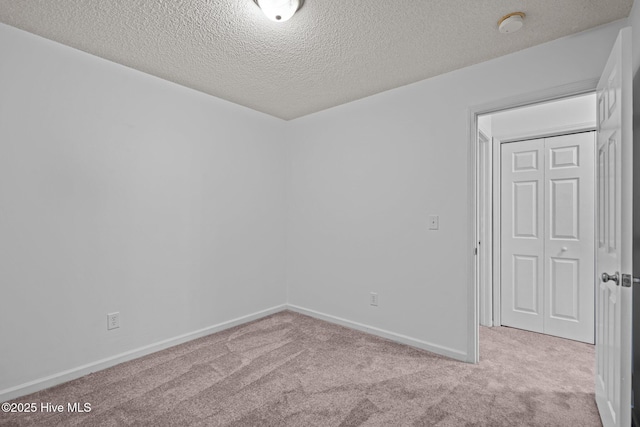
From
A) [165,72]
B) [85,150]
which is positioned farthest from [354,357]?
[165,72]

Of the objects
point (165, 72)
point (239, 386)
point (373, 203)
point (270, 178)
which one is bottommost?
point (239, 386)

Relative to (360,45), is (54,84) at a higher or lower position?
lower

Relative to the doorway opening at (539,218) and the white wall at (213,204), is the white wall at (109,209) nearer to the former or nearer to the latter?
the white wall at (213,204)

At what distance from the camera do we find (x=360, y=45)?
A: 2.25 m

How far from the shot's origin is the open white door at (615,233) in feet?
4.45

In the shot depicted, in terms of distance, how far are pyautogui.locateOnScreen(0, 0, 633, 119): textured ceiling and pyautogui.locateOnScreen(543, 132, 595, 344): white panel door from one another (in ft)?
4.46

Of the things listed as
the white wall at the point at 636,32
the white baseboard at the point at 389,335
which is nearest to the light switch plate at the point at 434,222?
the white baseboard at the point at 389,335

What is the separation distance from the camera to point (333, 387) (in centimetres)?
219

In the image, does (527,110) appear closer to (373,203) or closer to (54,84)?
(373,203)

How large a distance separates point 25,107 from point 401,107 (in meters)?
2.84

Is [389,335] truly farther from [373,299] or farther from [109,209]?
[109,209]

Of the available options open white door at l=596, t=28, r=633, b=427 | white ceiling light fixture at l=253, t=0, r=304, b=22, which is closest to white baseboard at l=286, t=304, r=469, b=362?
open white door at l=596, t=28, r=633, b=427

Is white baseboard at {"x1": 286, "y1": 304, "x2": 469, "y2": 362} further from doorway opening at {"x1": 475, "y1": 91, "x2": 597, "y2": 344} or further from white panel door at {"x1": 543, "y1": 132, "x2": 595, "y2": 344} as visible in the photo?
white panel door at {"x1": 543, "y1": 132, "x2": 595, "y2": 344}

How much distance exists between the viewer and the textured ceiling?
184cm
